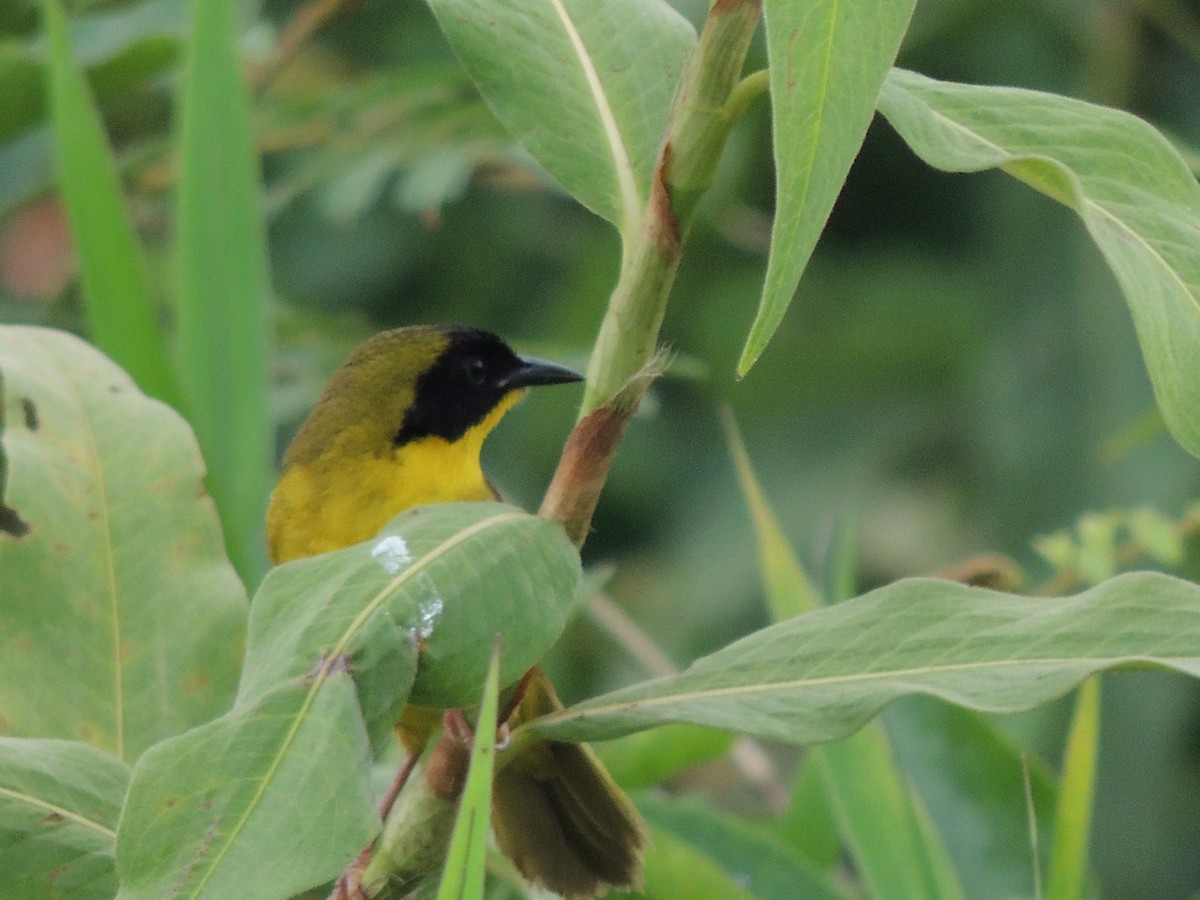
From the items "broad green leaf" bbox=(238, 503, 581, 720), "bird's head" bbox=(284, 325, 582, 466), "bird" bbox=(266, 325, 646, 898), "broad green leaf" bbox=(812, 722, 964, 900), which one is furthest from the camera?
"bird's head" bbox=(284, 325, 582, 466)

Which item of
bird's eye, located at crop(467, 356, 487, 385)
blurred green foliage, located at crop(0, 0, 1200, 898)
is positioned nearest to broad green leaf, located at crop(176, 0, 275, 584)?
bird's eye, located at crop(467, 356, 487, 385)

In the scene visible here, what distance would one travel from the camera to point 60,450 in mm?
1310

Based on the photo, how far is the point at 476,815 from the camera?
814mm

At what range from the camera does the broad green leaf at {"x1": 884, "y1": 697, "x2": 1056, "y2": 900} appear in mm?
1607

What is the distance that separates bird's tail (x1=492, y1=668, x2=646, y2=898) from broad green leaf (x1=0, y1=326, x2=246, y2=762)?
295 millimetres

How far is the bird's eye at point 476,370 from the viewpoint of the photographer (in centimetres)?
223

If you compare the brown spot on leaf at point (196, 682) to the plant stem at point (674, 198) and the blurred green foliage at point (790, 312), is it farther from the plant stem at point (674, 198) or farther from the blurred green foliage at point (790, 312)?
the blurred green foliage at point (790, 312)

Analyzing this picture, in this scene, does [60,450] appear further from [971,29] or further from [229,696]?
[971,29]

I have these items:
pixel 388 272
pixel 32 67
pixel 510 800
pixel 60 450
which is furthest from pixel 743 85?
pixel 388 272

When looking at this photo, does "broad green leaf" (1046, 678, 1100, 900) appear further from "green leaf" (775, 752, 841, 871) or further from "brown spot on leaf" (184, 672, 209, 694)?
"brown spot on leaf" (184, 672, 209, 694)

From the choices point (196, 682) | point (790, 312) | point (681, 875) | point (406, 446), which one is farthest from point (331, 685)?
point (790, 312)

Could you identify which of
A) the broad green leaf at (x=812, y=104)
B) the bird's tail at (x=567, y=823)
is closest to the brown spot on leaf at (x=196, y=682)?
the bird's tail at (x=567, y=823)

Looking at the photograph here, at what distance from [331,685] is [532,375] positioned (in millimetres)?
1374

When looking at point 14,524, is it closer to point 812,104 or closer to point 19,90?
point 812,104
